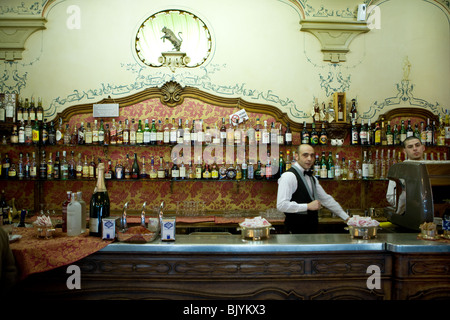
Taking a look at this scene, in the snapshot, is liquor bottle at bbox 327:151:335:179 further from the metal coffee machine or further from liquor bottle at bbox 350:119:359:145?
the metal coffee machine

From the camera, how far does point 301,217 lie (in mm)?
3727

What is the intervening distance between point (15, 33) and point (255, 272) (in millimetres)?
5111

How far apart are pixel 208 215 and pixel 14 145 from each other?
117 inches

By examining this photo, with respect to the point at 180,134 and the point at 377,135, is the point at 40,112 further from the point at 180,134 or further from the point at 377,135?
the point at 377,135

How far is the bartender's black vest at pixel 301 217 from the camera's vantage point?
373 cm

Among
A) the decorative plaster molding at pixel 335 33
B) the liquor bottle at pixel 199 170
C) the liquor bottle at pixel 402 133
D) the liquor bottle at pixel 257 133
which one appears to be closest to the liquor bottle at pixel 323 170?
the liquor bottle at pixel 257 133

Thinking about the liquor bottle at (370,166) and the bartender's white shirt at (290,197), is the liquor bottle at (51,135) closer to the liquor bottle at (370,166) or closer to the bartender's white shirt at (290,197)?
the bartender's white shirt at (290,197)

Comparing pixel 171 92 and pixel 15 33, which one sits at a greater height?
pixel 15 33

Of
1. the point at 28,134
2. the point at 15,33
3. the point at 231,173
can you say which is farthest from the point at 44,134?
the point at 231,173

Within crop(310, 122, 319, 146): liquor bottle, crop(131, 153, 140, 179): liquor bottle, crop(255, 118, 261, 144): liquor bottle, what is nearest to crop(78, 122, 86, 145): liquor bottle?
crop(131, 153, 140, 179): liquor bottle

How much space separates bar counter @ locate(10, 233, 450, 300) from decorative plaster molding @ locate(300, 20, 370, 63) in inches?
147

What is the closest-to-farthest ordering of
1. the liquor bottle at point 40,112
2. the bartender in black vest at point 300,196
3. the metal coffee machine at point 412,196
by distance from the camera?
the metal coffee machine at point 412,196, the bartender in black vest at point 300,196, the liquor bottle at point 40,112

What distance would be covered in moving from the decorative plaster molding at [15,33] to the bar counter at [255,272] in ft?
13.8
